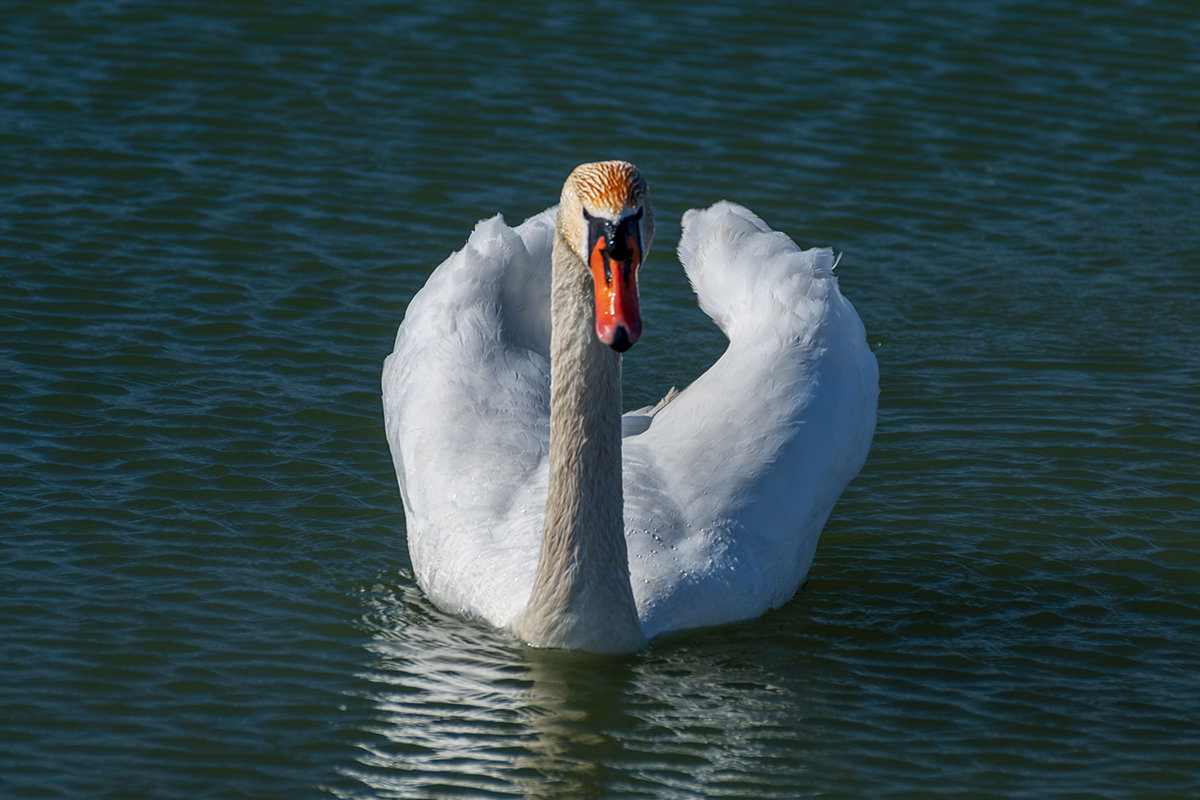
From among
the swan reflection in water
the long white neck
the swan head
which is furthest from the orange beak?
the swan reflection in water

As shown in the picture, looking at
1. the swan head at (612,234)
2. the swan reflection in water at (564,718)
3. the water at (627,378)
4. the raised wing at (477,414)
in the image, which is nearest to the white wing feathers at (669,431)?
the raised wing at (477,414)

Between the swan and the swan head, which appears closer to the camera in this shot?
the swan head

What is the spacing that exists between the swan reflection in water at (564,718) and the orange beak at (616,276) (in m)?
1.65

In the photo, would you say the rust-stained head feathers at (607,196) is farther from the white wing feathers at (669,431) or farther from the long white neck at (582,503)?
the white wing feathers at (669,431)

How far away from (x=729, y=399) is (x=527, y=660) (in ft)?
5.48

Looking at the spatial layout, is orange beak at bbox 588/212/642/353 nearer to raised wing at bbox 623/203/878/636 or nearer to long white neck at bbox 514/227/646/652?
long white neck at bbox 514/227/646/652

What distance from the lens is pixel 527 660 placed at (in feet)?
26.1

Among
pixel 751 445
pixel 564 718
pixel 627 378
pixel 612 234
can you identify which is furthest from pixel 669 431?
pixel 627 378

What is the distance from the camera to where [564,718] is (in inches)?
300

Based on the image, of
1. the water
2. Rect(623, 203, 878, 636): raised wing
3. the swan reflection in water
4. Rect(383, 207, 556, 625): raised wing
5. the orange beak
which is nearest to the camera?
the orange beak

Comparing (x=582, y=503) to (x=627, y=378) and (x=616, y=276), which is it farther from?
(x=627, y=378)

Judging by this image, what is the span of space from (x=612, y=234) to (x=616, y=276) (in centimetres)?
18

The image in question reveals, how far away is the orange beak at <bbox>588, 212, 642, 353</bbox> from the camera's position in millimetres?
6738

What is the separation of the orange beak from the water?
5.73ft
